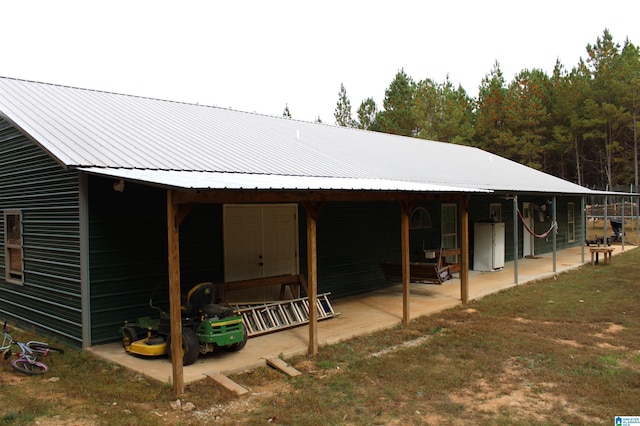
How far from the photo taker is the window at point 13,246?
7723 mm

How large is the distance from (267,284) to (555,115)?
32560 mm

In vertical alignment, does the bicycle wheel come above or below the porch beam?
below

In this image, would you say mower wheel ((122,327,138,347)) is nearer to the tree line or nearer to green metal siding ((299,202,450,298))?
green metal siding ((299,202,450,298))

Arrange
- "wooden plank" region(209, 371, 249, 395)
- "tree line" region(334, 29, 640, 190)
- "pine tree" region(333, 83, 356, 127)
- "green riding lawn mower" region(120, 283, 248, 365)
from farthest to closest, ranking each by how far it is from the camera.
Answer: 1. "pine tree" region(333, 83, 356, 127)
2. "tree line" region(334, 29, 640, 190)
3. "green riding lawn mower" region(120, 283, 248, 365)
4. "wooden plank" region(209, 371, 249, 395)

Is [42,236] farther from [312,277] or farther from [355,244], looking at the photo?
[355,244]

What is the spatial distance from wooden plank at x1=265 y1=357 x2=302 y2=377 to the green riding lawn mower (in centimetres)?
50

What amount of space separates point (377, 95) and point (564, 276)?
34034 mm

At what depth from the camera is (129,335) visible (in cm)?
624

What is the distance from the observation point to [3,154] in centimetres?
787

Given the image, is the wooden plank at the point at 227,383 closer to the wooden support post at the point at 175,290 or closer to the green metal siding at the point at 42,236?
the wooden support post at the point at 175,290

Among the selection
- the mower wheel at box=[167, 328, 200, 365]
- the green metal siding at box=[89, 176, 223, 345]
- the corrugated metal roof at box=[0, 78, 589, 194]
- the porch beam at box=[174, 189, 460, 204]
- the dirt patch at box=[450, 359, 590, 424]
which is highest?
the corrugated metal roof at box=[0, 78, 589, 194]

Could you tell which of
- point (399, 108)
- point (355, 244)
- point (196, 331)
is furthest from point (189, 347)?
point (399, 108)

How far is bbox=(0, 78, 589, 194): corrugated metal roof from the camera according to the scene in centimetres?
648

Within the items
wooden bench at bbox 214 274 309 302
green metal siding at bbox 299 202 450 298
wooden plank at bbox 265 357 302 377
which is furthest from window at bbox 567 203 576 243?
wooden plank at bbox 265 357 302 377
